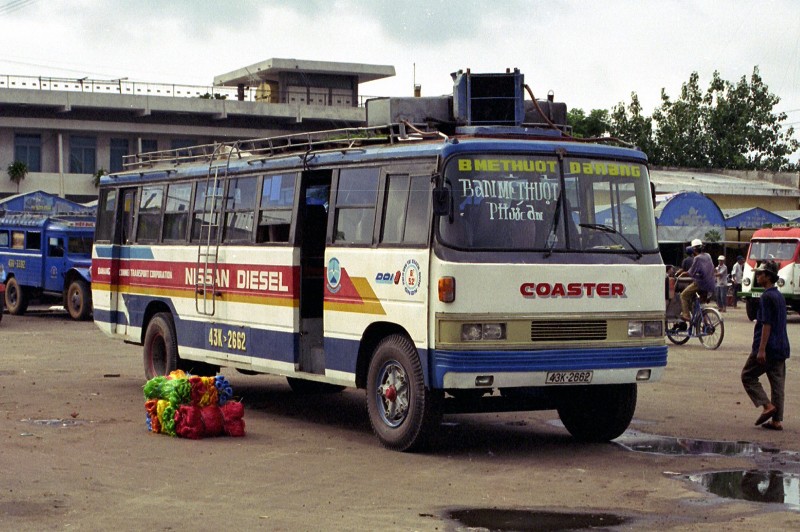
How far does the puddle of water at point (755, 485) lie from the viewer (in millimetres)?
9133

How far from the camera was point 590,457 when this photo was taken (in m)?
11.1

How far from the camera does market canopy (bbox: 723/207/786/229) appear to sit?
46.9m

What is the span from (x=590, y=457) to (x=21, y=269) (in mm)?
23652

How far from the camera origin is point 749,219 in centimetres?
4725

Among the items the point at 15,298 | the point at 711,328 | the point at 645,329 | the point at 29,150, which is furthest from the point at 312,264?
the point at 29,150

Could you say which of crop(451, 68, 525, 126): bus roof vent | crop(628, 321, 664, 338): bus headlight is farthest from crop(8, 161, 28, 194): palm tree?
crop(628, 321, 664, 338): bus headlight

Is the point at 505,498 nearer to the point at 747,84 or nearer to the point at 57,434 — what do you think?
the point at 57,434

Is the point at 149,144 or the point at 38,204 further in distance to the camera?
the point at 149,144

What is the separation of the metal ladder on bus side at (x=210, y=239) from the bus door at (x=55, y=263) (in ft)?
56.3

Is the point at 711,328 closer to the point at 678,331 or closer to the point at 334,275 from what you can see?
the point at 678,331

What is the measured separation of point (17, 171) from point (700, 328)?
42395 mm

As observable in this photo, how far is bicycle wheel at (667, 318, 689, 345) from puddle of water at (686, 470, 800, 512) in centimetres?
1402

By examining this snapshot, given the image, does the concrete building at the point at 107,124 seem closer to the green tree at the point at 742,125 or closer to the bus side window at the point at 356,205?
the green tree at the point at 742,125

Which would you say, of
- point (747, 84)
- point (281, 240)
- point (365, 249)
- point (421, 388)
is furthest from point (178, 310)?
point (747, 84)
